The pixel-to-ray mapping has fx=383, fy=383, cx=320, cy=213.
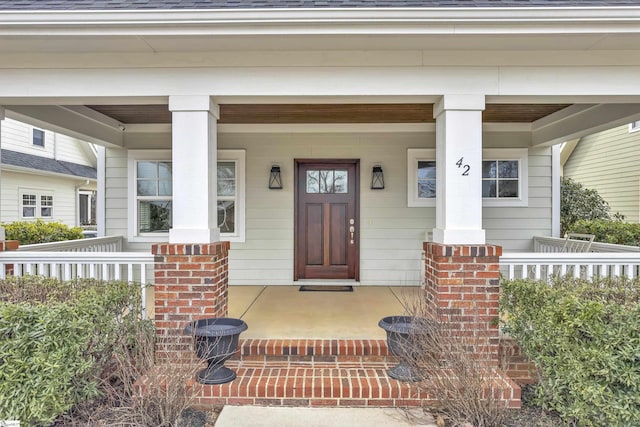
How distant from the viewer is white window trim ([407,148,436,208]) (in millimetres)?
6102

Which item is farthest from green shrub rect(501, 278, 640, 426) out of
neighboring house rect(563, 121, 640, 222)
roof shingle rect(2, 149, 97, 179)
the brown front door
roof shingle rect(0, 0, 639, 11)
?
roof shingle rect(2, 149, 97, 179)

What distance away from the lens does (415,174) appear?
20.1 feet

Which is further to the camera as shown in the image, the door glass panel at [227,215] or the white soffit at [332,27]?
the door glass panel at [227,215]

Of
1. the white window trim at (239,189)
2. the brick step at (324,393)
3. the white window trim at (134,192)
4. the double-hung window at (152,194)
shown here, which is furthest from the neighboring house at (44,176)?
the brick step at (324,393)

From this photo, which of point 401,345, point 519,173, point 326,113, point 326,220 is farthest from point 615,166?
point 401,345

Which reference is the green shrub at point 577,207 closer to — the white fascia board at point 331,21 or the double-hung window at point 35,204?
the white fascia board at point 331,21

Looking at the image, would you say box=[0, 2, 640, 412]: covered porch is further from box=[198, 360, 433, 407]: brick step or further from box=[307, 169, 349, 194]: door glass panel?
box=[307, 169, 349, 194]: door glass panel

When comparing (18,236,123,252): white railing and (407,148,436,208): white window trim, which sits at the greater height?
(407,148,436,208): white window trim

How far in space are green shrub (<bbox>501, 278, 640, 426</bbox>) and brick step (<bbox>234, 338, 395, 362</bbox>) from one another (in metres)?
1.24

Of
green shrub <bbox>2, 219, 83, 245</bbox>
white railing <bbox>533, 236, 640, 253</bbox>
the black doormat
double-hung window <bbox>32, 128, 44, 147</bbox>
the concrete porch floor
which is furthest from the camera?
double-hung window <bbox>32, 128, 44, 147</bbox>

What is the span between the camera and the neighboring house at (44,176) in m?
11.0

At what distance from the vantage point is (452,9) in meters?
3.03

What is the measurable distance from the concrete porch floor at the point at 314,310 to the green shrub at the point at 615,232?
3.41 m

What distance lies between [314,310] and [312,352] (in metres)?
1.14
